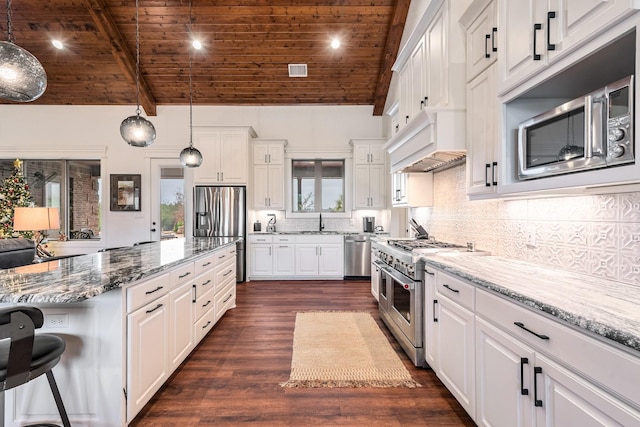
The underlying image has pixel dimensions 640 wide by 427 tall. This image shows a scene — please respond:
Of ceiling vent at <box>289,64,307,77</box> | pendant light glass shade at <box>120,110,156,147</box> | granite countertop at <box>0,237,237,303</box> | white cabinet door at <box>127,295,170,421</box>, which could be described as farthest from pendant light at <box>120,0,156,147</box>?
ceiling vent at <box>289,64,307,77</box>

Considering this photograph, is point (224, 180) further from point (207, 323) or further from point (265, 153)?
point (207, 323)

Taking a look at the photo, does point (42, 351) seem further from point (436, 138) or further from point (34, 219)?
point (34, 219)

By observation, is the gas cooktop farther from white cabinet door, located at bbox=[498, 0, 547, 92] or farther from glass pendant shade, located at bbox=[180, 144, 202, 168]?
glass pendant shade, located at bbox=[180, 144, 202, 168]

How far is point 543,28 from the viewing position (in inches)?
57.4

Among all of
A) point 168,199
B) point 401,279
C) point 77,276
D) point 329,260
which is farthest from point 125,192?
point 401,279

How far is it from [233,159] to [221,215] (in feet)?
3.55

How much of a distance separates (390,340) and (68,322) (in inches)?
101

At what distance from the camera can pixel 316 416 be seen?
1937mm

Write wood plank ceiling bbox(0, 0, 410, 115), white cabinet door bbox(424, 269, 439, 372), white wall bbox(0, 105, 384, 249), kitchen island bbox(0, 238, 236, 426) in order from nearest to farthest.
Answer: kitchen island bbox(0, 238, 236, 426) → white cabinet door bbox(424, 269, 439, 372) → wood plank ceiling bbox(0, 0, 410, 115) → white wall bbox(0, 105, 384, 249)

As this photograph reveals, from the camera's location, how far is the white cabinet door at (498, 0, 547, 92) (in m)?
1.49

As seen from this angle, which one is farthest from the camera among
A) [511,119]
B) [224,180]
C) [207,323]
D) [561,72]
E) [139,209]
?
[139,209]

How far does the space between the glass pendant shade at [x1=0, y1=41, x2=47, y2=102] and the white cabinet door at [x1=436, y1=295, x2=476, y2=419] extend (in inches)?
119

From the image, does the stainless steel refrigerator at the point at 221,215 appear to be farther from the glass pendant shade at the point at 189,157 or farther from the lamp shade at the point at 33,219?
the lamp shade at the point at 33,219

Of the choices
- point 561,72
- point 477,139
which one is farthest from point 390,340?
point 561,72
